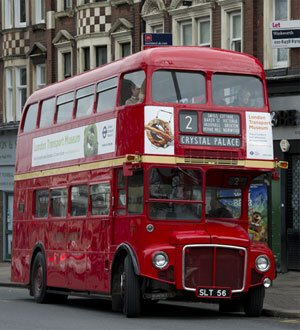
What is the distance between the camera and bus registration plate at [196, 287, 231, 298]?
1709cm

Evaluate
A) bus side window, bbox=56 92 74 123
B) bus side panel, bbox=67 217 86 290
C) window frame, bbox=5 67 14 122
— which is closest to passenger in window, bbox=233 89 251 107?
bus side panel, bbox=67 217 86 290

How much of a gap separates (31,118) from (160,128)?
22.7 feet

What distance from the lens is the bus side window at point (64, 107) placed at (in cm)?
2123

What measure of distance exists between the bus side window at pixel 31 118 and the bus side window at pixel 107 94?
4.11 metres

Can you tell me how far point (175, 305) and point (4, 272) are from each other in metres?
15.1

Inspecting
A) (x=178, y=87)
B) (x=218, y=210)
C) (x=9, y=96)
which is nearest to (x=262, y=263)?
(x=218, y=210)

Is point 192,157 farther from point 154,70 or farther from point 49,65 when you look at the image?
point 49,65

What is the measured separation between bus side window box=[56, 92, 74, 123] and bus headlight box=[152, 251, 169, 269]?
491 cm

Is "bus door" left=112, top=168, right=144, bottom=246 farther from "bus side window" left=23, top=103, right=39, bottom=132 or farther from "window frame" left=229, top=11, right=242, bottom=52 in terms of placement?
"window frame" left=229, top=11, right=242, bottom=52

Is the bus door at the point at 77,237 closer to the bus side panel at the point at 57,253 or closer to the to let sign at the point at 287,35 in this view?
the bus side panel at the point at 57,253

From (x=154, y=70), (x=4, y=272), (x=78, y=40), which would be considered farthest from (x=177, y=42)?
(x=154, y=70)

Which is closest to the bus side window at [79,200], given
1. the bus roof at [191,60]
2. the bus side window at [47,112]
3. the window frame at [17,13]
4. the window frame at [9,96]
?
the bus side window at [47,112]

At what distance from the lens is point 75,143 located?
2055 cm

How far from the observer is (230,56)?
60.0 ft
